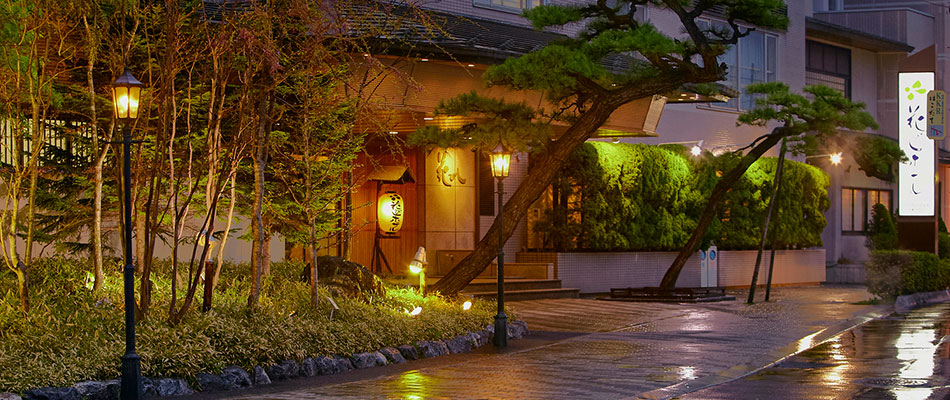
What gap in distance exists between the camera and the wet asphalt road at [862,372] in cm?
1220

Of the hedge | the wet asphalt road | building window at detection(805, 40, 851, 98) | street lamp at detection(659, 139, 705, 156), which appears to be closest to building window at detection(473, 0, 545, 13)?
the hedge

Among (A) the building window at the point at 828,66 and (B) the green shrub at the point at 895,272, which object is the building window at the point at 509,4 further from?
(A) the building window at the point at 828,66

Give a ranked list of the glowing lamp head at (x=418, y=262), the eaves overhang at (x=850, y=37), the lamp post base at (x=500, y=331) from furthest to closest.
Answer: the eaves overhang at (x=850, y=37)
the glowing lamp head at (x=418, y=262)
the lamp post base at (x=500, y=331)

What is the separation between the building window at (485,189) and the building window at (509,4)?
3.69 m

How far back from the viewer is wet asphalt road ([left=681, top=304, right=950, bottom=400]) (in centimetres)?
1220

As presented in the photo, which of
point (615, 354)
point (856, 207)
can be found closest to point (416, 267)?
point (615, 354)

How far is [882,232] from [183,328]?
31996mm

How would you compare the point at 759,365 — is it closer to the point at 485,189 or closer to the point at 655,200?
the point at 485,189

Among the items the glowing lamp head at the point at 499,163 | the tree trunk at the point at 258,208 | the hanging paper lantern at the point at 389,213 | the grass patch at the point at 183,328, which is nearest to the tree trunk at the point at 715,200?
the hanging paper lantern at the point at 389,213

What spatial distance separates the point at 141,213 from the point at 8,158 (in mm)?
3087

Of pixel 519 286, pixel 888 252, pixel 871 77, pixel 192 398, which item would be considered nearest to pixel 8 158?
pixel 192 398

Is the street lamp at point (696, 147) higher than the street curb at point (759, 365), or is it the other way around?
the street lamp at point (696, 147)

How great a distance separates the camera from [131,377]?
1042cm

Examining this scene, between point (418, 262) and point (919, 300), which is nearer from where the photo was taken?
point (418, 262)
